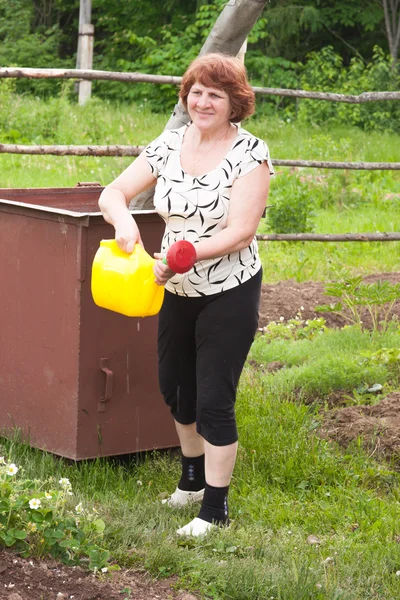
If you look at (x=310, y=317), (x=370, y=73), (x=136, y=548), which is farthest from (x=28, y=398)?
(x=370, y=73)

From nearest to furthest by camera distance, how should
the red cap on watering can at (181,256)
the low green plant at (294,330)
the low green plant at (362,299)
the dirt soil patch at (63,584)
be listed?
the dirt soil patch at (63,584), the red cap on watering can at (181,256), the low green plant at (362,299), the low green plant at (294,330)

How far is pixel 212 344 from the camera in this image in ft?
11.4

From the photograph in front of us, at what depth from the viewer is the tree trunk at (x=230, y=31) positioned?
4355mm

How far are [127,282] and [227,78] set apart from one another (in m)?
0.77

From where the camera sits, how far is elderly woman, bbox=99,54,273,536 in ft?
11.0

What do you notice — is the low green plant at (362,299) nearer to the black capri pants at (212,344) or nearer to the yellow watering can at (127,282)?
the black capri pants at (212,344)

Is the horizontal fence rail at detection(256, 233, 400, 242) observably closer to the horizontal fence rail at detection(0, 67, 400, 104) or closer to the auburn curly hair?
the horizontal fence rail at detection(0, 67, 400, 104)

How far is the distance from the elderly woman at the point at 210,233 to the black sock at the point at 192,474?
243mm

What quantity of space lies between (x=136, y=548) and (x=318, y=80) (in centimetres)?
1557

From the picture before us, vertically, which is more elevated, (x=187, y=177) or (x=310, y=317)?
(x=187, y=177)

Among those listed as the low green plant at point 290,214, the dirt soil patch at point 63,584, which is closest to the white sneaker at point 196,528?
the dirt soil patch at point 63,584

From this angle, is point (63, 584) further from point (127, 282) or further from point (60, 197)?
point (60, 197)

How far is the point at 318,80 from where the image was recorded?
1789 cm

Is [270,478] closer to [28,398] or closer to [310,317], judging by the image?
[28,398]
